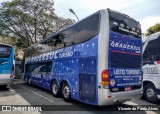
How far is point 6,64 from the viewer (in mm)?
11648

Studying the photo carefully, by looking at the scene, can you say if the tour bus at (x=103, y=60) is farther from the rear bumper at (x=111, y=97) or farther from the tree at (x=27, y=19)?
the tree at (x=27, y=19)

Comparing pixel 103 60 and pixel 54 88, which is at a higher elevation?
pixel 103 60

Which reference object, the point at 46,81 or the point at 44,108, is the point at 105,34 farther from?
the point at 46,81

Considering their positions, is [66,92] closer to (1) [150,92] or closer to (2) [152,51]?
(1) [150,92]

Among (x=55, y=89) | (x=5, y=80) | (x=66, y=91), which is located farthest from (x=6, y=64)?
(x=66, y=91)

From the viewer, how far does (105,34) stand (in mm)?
6426

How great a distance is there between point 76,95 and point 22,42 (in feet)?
75.0

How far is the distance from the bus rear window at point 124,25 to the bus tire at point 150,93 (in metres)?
2.48

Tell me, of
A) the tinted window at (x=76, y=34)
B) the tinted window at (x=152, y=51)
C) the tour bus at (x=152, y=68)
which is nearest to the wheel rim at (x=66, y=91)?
the tinted window at (x=76, y=34)

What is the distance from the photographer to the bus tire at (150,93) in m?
8.34

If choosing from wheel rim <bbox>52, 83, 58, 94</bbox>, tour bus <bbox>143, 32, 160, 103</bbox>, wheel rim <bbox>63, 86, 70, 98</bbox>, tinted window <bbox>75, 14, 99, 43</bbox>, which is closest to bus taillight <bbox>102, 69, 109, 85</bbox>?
tinted window <bbox>75, 14, 99, 43</bbox>

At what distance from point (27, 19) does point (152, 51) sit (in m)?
21.2

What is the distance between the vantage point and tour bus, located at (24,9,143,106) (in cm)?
634

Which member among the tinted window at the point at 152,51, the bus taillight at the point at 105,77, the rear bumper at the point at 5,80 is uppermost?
the tinted window at the point at 152,51
